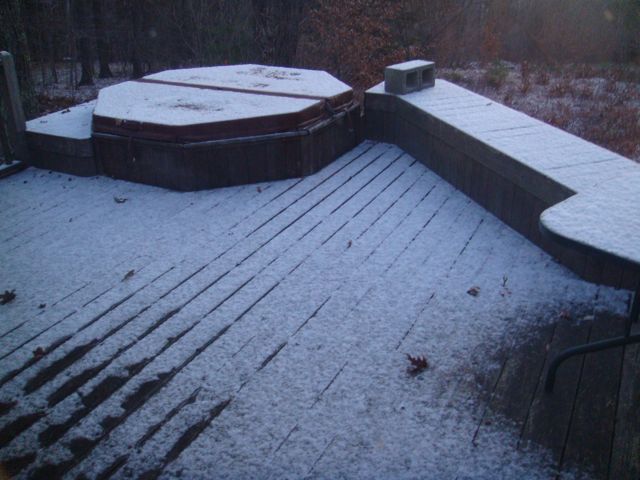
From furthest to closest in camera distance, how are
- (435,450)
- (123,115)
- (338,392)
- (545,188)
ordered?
(123,115) < (545,188) < (338,392) < (435,450)

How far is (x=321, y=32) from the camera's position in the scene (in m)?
8.55

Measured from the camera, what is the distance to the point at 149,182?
466cm

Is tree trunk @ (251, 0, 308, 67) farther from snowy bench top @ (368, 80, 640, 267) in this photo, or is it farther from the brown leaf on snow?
the brown leaf on snow

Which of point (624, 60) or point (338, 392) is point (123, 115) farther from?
point (624, 60)

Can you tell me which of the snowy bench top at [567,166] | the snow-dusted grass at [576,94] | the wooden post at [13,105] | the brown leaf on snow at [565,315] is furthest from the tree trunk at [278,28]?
the brown leaf on snow at [565,315]

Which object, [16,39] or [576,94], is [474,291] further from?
[576,94]

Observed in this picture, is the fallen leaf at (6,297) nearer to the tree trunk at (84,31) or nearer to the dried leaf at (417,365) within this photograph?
the dried leaf at (417,365)

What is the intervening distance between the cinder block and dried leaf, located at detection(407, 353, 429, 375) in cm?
327

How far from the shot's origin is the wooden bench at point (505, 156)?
3266 millimetres

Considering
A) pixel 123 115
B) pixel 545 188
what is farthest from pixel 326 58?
pixel 545 188

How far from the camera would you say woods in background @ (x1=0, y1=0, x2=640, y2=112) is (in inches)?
338

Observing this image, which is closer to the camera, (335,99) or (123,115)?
(123,115)

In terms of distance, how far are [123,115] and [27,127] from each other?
3.57 ft

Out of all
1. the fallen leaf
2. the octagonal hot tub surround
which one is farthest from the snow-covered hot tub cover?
the fallen leaf
